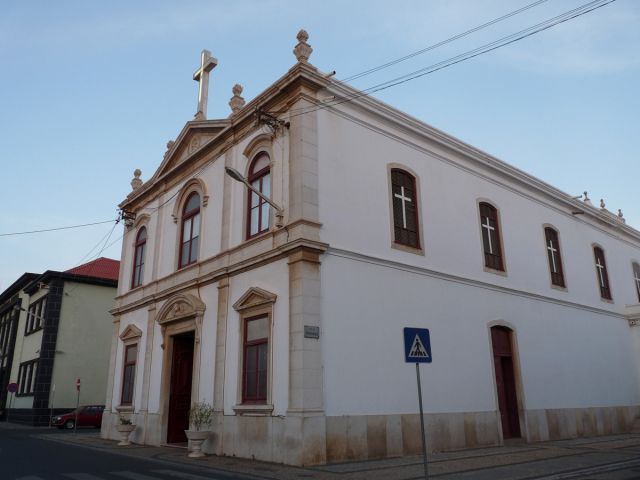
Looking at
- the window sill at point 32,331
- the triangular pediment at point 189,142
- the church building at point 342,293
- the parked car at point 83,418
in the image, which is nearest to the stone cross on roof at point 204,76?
the church building at point 342,293

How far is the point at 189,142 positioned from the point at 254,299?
7884mm

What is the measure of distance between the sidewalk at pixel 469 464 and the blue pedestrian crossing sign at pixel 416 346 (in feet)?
9.09

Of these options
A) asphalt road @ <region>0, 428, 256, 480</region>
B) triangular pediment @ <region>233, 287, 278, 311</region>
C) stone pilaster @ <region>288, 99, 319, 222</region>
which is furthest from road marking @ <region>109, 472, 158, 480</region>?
stone pilaster @ <region>288, 99, 319, 222</region>

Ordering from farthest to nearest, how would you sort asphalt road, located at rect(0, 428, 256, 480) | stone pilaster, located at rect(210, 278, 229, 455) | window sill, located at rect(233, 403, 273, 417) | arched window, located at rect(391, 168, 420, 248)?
arched window, located at rect(391, 168, 420, 248), stone pilaster, located at rect(210, 278, 229, 455), window sill, located at rect(233, 403, 273, 417), asphalt road, located at rect(0, 428, 256, 480)

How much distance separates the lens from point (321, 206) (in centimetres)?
1373

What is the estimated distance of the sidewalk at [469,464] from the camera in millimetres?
10242

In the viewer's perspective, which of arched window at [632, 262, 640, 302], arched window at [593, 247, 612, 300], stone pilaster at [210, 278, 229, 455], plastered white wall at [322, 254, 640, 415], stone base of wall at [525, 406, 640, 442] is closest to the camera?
plastered white wall at [322, 254, 640, 415]

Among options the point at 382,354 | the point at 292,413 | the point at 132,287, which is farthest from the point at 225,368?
the point at 132,287

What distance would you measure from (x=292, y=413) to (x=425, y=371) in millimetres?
4257

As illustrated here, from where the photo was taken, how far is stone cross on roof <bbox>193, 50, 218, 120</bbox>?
20.5 metres

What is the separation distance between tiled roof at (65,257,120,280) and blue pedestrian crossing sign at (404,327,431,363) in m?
30.7

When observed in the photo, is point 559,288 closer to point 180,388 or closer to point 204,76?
point 180,388

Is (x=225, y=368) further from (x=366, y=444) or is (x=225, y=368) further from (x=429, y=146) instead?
(x=429, y=146)

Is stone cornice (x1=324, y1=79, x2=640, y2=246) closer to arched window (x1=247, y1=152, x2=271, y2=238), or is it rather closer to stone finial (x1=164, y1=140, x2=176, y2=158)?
arched window (x1=247, y1=152, x2=271, y2=238)
